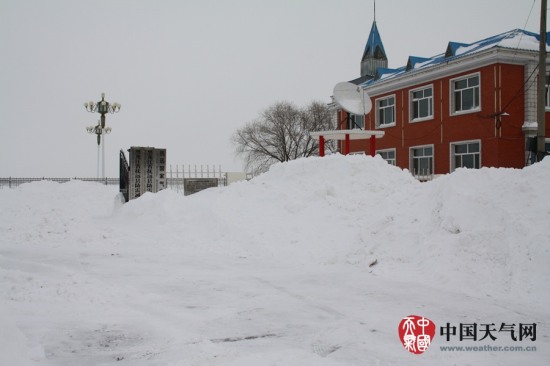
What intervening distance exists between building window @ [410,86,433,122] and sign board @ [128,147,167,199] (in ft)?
51.2

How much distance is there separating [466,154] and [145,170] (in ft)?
52.3

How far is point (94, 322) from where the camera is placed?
5.05m

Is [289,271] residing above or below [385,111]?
below

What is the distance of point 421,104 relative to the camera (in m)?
25.2

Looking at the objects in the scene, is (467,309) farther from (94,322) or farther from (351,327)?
(94,322)

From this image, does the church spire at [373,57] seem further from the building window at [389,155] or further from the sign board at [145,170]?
the sign board at [145,170]

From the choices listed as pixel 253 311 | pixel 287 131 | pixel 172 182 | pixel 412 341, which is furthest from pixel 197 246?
pixel 287 131

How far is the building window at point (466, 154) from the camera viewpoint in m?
21.6

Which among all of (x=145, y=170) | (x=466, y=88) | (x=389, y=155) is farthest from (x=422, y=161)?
(x=145, y=170)

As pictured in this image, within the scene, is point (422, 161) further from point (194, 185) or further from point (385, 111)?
point (194, 185)

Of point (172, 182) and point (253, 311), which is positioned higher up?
point (172, 182)

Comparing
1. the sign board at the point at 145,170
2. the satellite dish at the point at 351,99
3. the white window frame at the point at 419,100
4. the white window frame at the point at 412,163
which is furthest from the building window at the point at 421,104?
the sign board at the point at 145,170

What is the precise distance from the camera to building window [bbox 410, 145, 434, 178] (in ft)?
79.9

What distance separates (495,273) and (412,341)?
318 cm
